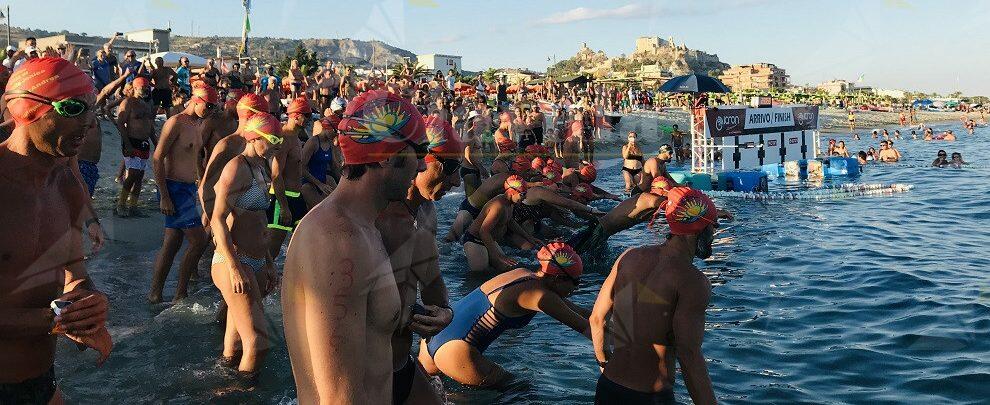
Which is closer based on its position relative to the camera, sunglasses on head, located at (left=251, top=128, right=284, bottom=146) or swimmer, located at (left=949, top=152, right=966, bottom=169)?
sunglasses on head, located at (left=251, top=128, right=284, bottom=146)

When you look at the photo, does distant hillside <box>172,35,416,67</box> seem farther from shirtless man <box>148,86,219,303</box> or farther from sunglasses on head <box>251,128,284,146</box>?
sunglasses on head <box>251,128,284,146</box>

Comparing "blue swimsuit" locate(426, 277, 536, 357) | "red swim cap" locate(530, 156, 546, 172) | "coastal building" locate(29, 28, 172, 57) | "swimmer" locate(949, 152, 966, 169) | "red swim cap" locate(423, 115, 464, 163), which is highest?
"coastal building" locate(29, 28, 172, 57)

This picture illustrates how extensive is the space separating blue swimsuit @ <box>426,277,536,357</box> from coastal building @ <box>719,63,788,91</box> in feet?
257

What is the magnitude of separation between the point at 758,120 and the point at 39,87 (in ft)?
73.2

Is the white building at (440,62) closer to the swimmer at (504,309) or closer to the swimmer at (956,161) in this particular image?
the swimmer at (956,161)

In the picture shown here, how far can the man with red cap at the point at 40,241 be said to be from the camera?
109 inches

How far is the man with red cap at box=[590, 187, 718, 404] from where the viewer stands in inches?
158

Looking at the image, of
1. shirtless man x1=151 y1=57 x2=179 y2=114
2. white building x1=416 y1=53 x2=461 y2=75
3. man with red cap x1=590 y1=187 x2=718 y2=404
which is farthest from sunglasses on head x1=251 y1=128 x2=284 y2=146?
white building x1=416 y1=53 x2=461 y2=75

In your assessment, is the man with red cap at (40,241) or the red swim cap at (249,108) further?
the red swim cap at (249,108)

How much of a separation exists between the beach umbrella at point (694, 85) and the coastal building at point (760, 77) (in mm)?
58312

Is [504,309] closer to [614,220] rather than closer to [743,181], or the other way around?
[614,220]

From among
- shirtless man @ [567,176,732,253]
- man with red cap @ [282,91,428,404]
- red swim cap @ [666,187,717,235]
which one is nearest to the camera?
man with red cap @ [282,91,428,404]

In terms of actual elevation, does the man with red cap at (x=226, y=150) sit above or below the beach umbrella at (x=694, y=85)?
below

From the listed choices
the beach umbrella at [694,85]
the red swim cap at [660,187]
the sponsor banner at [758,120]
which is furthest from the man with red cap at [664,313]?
the beach umbrella at [694,85]
